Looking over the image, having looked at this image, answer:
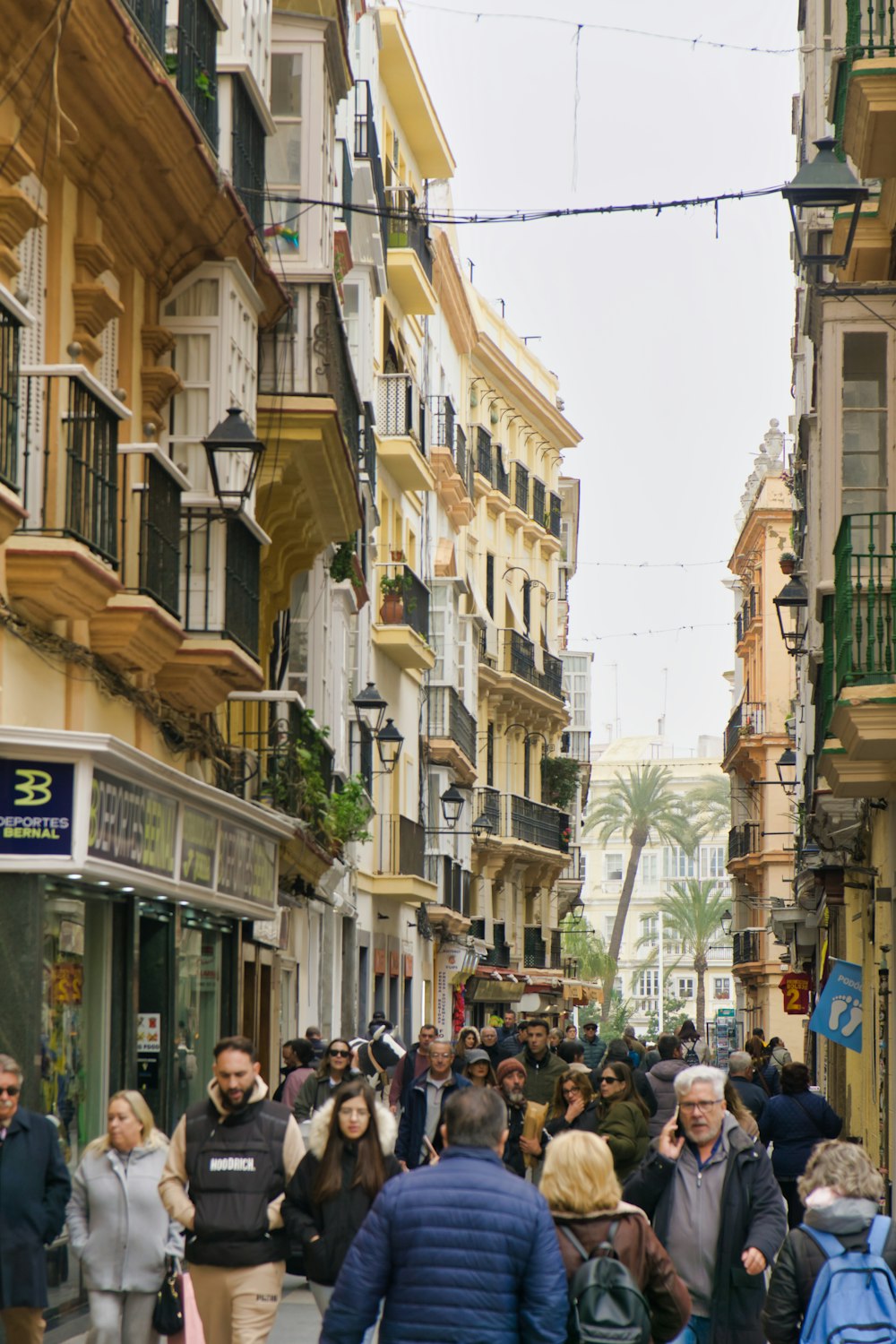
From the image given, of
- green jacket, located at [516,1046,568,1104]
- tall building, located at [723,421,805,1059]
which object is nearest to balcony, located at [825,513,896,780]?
green jacket, located at [516,1046,568,1104]

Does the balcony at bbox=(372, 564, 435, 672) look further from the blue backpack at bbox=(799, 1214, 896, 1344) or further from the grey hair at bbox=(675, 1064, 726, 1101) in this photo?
the blue backpack at bbox=(799, 1214, 896, 1344)

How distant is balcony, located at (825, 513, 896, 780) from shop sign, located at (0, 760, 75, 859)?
223 inches

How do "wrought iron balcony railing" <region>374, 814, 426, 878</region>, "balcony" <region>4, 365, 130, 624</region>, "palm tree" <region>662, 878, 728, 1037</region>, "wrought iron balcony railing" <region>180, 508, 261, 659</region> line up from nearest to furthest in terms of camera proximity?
"balcony" <region>4, 365, 130, 624</region>
"wrought iron balcony railing" <region>180, 508, 261, 659</region>
"wrought iron balcony railing" <region>374, 814, 426, 878</region>
"palm tree" <region>662, 878, 728, 1037</region>

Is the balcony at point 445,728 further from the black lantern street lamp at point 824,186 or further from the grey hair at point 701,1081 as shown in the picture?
the grey hair at point 701,1081

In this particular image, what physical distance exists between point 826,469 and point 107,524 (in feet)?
24.0

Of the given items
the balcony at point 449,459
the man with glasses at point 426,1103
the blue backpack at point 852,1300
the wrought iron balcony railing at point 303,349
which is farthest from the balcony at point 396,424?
the blue backpack at point 852,1300

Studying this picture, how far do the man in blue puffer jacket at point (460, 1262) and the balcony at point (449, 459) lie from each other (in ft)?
134

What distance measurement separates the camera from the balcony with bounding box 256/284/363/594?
762 inches

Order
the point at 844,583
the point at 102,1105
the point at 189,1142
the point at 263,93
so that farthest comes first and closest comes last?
1. the point at 263,93
2. the point at 844,583
3. the point at 102,1105
4. the point at 189,1142

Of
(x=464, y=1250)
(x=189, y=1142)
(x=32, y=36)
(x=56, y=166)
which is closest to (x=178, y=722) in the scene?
(x=56, y=166)

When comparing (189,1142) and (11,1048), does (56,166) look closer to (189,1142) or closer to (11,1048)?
(11,1048)

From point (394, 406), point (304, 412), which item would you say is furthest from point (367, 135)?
point (304, 412)

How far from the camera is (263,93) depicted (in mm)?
18328

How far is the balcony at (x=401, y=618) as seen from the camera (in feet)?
122
